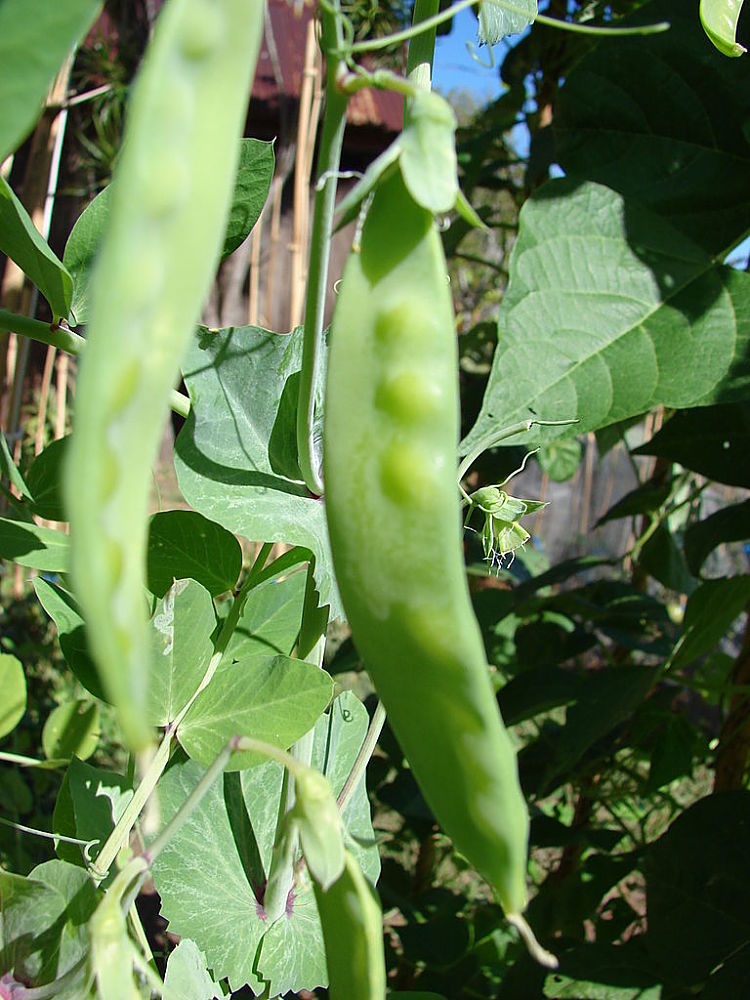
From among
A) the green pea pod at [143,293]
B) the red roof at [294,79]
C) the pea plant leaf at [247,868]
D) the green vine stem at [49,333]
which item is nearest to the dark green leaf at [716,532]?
the pea plant leaf at [247,868]

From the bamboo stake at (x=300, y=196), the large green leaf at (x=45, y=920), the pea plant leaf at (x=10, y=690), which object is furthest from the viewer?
the bamboo stake at (x=300, y=196)

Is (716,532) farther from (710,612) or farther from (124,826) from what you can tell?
(124,826)

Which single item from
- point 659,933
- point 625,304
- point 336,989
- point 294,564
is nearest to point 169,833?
point 336,989

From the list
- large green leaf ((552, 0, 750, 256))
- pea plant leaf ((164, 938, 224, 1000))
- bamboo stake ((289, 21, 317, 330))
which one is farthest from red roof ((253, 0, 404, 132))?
pea plant leaf ((164, 938, 224, 1000))

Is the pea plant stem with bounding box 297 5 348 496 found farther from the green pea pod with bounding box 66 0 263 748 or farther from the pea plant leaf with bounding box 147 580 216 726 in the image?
the pea plant leaf with bounding box 147 580 216 726

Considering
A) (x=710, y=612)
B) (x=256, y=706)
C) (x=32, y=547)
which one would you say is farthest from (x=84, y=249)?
(x=710, y=612)

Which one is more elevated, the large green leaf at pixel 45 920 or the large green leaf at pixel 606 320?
the large green leaf at pixel 606 320

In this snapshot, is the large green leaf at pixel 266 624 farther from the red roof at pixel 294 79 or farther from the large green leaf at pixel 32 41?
the red roof at pixel 294 79
